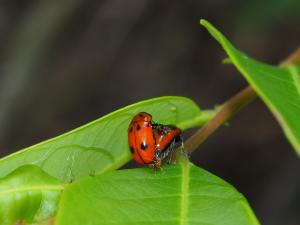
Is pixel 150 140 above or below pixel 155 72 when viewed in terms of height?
above

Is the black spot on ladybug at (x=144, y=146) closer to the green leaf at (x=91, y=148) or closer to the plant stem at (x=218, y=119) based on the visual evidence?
the green leaf at (x=91, y=148)

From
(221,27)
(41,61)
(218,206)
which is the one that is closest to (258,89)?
(218,206)

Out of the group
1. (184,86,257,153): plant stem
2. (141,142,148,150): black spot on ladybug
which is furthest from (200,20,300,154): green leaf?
(141,142,148,150): black spot on ladybug

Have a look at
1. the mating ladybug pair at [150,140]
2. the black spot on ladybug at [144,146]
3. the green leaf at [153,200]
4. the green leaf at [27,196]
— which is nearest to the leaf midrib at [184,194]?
the green leaf at [153,200]

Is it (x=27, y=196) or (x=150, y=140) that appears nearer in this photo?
(x=27, y=196)

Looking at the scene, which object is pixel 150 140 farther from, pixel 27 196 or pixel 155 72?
pixel 155 72

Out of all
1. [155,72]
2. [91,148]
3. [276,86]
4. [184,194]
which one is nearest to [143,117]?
[91,148]
